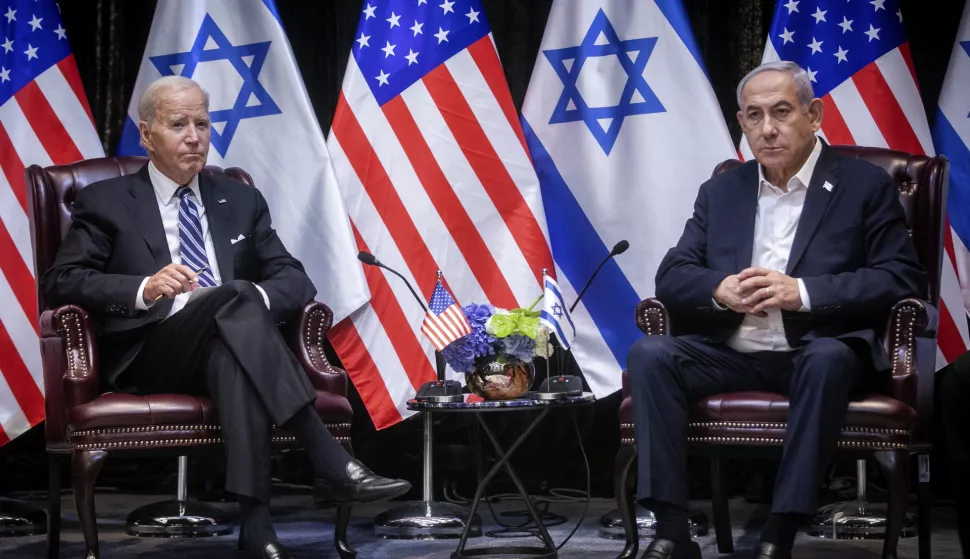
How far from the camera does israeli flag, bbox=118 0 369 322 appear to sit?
4586 mm

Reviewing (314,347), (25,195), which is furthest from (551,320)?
(25,195)

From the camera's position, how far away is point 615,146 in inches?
182

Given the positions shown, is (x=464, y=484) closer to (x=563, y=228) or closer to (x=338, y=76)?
(x=563, y=228)

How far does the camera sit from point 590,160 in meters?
4.65

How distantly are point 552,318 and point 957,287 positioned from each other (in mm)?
1868

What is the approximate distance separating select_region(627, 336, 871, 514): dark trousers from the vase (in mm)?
322

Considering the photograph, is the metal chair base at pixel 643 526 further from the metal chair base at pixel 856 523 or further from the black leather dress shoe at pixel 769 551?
the black leather dress shoe at pixel 769 551

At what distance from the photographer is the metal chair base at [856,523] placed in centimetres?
397

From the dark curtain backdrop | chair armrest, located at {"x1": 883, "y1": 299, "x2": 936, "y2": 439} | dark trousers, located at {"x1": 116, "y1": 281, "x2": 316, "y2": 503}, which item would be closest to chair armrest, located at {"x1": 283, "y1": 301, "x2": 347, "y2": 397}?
dark trousers, located at {"x1": 116, "y1": 281, "x2": 316, "y2": 503}

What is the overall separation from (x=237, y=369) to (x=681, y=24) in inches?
93.8

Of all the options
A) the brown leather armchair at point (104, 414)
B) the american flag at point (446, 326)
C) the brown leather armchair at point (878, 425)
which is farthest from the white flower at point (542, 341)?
the brown leather armchair at point (104, 414)

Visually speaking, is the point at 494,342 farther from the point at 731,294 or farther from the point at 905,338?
the point at 905,338

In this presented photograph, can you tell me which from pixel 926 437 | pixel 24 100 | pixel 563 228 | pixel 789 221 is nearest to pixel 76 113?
pixel 24 100

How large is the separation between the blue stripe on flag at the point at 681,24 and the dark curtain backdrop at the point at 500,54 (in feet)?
1.05
